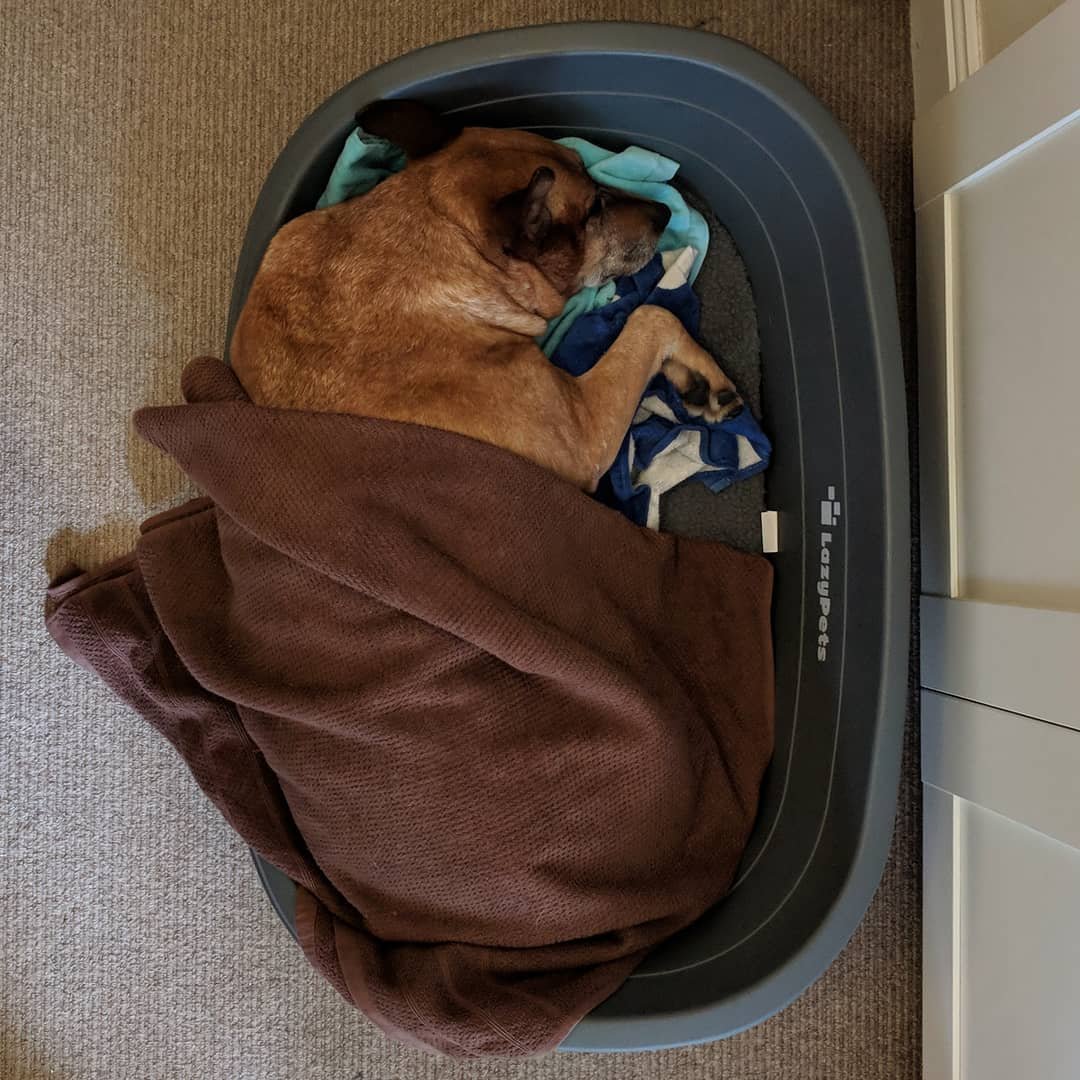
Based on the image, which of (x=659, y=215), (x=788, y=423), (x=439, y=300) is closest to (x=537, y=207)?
(x=439, y=300)

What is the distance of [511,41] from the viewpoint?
149 centimetres

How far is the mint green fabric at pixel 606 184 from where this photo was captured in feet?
5.43

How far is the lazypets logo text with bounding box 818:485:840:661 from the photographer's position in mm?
1619

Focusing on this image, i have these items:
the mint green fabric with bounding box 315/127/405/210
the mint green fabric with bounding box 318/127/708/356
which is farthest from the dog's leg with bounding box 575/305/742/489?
the mint green fabric with bounding box 315/127/405/210

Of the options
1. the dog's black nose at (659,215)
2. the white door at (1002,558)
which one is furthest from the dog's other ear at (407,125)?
the white door at (1002,558)

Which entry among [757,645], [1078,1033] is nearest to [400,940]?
[757,645]

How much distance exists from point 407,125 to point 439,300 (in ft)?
0.99

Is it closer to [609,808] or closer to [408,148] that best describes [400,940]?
[609,808]

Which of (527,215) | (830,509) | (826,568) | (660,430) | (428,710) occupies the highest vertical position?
(527,215)

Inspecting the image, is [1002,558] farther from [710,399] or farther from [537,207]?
[537,207]

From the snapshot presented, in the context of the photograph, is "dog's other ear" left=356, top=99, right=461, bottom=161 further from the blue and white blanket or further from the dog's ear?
the blue and white blanket

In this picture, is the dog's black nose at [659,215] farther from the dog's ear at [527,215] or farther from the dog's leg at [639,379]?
the dog's ear at [527,215]

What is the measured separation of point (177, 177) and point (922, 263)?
4.88ft

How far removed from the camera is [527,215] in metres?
1.41
